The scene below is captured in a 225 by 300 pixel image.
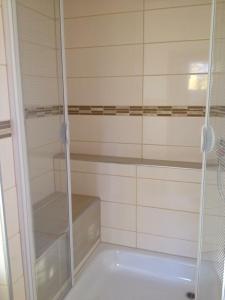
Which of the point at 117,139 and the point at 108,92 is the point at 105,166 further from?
the point at 108,92

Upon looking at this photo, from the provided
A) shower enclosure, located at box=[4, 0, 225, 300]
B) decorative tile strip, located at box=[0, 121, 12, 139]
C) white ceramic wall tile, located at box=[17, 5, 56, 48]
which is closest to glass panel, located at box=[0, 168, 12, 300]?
shower enclosure, located at box=[4, 0, 225, 300]

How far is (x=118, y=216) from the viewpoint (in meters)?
2.17

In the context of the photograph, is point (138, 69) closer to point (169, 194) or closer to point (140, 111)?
point (140, 111)

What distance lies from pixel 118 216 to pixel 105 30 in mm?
1411

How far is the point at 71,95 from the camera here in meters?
2.31

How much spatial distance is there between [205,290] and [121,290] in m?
0.63

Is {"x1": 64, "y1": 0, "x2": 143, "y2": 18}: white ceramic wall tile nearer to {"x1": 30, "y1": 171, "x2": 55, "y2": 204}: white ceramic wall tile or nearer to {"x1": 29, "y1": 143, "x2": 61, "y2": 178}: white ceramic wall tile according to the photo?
{"x1": 29, "y1": 143, "x2": 61, "y2": 178}: white ceramic wall tile

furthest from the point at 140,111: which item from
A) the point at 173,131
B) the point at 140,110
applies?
the point at 173,131

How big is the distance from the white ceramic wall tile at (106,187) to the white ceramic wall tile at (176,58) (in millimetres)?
828

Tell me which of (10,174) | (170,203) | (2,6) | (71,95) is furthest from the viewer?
(71,95)

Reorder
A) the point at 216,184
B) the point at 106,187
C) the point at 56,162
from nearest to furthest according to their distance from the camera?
the point at 216,184 → the point at 56,162 → the point at 106,187

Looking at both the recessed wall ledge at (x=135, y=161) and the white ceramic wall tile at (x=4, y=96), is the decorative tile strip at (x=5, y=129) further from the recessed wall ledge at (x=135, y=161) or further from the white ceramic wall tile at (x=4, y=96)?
the recessed wall ledge at (x=135, y=161)

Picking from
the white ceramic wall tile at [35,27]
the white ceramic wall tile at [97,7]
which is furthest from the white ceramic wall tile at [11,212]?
the white ceramic wall tile at [97,7]

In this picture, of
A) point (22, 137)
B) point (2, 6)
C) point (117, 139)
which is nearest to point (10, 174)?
point (22, 137)
